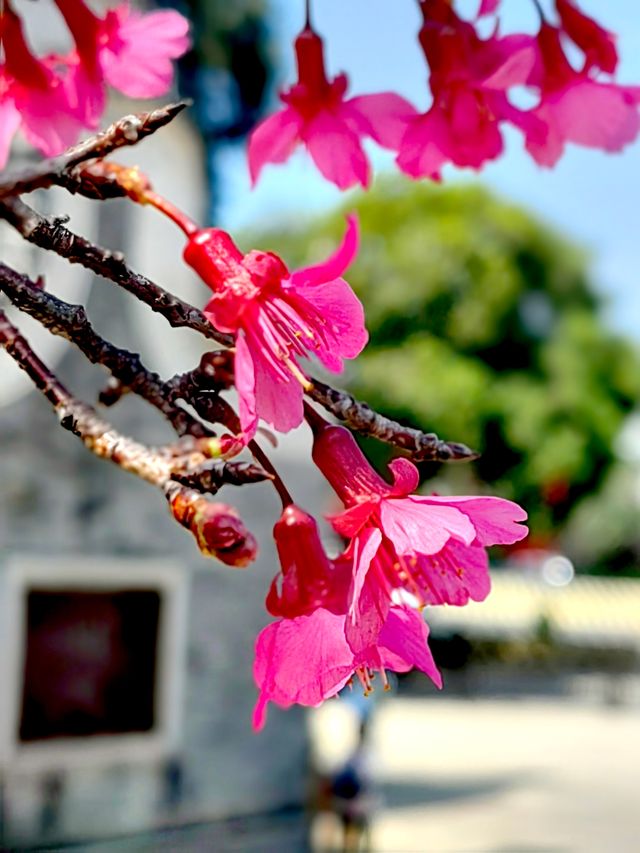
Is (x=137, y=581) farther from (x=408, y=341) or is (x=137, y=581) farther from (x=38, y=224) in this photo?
(x=408, y=341)

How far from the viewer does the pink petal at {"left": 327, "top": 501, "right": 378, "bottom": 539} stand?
0.70 m

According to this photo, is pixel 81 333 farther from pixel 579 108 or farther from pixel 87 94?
pixel 579 108

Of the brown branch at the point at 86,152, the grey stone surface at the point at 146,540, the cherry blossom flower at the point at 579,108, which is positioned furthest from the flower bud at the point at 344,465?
the grey stone surface at the point at 146,540

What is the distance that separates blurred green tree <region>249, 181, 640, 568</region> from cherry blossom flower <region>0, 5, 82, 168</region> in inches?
718

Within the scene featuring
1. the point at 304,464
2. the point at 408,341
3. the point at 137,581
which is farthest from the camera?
the point at 408,341

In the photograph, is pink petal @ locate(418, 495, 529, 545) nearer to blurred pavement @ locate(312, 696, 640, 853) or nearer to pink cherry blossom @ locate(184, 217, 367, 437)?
pink cherry blossom @ locate(184, 217, 367, 437)

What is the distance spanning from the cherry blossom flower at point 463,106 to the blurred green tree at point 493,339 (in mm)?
18155

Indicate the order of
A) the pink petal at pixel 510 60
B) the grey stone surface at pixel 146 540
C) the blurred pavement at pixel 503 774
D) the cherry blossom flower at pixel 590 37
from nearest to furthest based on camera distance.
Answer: the pink petal at pixel 510 60 → the cherry blossom flower at pixel 590 37 → the grey stone surface at pixel 146 540 → the blurred pavement at pixel 503 774

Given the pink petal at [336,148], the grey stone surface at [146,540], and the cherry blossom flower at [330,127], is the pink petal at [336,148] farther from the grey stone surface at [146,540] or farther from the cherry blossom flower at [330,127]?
the grey stone surface at [146,540]

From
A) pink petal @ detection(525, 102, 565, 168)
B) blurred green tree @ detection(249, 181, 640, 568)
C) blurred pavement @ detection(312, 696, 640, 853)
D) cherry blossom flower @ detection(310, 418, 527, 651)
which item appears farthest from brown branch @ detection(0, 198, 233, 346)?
blurred green tree @ detection(249, 181, 640, 568)

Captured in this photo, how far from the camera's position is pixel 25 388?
6008 millimetres

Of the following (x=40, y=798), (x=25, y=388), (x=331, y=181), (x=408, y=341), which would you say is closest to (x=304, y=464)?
(x=25, y=388)

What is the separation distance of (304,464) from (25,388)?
Answer: 1772 millimetres

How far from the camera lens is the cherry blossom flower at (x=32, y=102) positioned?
837mm
